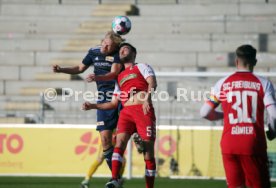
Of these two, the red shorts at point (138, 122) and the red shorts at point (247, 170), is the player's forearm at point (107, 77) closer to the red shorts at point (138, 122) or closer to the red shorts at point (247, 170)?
the red shorts at point (138, 122)

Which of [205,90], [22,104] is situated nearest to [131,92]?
[205,90]

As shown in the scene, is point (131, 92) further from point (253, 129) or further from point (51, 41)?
point (51, 41)

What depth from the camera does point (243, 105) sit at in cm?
676

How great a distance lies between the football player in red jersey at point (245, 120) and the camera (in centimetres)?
673

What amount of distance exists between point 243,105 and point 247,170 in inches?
22.5

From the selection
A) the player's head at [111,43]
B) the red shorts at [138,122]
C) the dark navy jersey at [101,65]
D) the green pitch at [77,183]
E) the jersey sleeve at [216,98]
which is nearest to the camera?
the jersey sleeve at [216,98]

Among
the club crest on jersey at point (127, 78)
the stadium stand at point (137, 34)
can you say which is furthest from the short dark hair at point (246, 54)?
the stadium stand at point (137, 34)

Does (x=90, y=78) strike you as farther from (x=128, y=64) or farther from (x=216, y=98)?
(x=216, y=98)

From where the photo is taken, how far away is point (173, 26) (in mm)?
22234

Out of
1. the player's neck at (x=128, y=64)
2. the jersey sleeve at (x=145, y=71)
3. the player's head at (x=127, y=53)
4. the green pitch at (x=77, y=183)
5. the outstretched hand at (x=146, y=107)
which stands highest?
the player's head at (x=127, y=53)

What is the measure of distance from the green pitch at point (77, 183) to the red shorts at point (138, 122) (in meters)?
3.03

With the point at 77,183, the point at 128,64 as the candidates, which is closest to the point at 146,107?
the point at 128,64

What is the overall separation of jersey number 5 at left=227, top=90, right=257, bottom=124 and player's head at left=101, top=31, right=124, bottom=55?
4.19 m

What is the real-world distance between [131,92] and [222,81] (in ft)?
10.00
